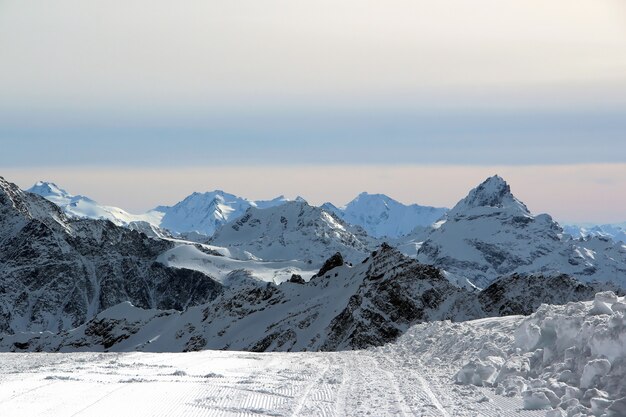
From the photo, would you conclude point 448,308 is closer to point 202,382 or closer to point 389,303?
point 389,303

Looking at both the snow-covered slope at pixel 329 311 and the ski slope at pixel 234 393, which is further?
the snow-covered slope at pixel 329 311

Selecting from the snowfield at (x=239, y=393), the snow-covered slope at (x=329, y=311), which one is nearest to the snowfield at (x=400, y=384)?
the snowfield at (x=239, y=393)

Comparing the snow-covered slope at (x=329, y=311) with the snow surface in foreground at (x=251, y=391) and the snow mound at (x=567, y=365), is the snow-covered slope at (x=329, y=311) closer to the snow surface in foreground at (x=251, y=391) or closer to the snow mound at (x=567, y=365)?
the snow surface in foreground at (x=251, y=391)

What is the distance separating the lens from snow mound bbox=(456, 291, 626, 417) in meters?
14.2

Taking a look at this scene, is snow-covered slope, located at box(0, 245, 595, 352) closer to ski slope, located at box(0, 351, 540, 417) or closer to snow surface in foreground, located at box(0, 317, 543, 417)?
snow surface in foreground, located at box(0, 317, 543, 417)

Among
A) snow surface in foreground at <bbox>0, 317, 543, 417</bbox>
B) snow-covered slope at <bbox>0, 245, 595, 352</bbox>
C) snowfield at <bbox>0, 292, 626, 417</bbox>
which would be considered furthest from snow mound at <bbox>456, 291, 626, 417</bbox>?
snow-covered slope at <bbox>0, 245, 595, 352</bbox>

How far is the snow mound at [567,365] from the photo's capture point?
14.2 metres

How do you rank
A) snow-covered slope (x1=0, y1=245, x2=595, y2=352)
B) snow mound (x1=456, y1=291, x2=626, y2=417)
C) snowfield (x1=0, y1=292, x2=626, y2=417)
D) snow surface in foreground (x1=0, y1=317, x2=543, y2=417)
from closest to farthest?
1. snow mound (x1=456, y1=291, x2=626, y2=417)
2. snowfield (x1=0, y1=292, x2=626, y2=417)
3. snow surface in foreground (x1=0, y1=317, x2=543, y2=417)
4. snow-covered slope (x1=0, y1=245, x2=595, y2=352)

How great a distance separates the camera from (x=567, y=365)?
16672 mm

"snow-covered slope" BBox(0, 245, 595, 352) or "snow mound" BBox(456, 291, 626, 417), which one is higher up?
"snow mound" BBox(456, 291, 626, 417)

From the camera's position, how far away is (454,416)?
14.3m

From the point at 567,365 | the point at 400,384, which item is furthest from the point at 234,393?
the point at 567,365

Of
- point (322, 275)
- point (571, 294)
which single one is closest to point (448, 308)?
point (571, 294)

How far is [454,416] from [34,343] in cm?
17579
